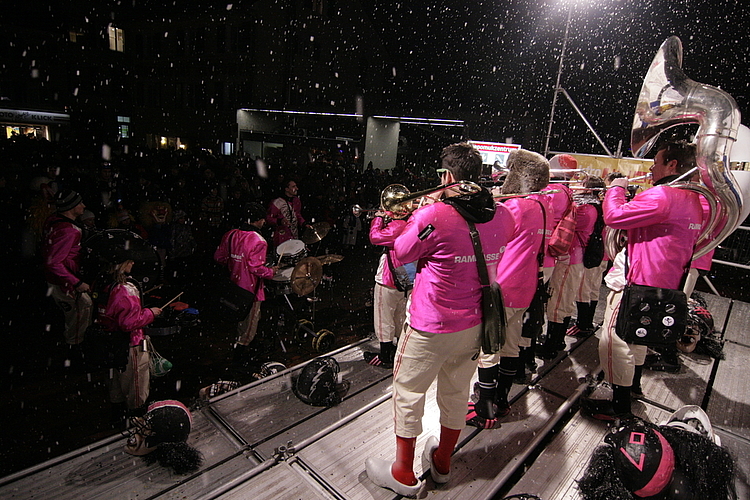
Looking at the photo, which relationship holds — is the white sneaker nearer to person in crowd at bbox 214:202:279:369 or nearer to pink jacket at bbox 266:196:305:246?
person in crowd at bbox 214:202:279:369

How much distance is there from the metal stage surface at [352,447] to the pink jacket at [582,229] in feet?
4.51

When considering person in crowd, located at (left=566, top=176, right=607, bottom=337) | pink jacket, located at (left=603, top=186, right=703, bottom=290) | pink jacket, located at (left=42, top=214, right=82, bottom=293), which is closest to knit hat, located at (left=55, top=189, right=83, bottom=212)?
pink jacket, located at (left=42, top=214, right=82, bottom=293)

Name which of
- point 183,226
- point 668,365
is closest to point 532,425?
point 668,365

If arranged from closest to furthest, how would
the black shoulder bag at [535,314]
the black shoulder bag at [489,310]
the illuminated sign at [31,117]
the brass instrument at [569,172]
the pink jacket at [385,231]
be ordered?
1. the black shoulder bag at [489,310]
2. the black shoulder bag at [535,314]
3. the pink jacket at [385,231]
4. the brass instrument at [569,172]
5. the illuminated sign at [31,117]

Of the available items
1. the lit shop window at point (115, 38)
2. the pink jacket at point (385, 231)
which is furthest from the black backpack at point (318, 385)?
the lit shop window at point (115, 38)

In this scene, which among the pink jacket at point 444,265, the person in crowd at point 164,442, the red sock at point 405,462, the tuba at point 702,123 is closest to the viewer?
the pink jacket at point 444,265

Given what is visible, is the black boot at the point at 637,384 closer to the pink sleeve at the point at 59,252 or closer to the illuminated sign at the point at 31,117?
the pink sleeve at the point at 59,252

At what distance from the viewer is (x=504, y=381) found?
3463 millimetres

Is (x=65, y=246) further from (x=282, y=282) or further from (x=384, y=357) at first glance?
(x=384, y=357)

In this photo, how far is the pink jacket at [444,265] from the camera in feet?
7.43

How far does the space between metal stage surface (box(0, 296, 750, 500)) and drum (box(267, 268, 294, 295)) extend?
4.25 ft

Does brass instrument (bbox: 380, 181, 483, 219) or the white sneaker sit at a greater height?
brass instrument (bbox: 380, 181, 483, 219)

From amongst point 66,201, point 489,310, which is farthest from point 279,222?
point 489,310

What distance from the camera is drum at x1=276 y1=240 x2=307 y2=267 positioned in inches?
203
